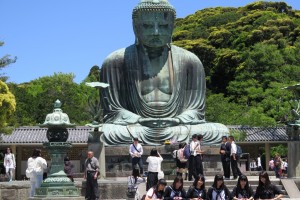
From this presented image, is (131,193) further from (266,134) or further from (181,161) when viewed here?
(266,134)

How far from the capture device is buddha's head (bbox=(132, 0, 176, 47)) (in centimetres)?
2369

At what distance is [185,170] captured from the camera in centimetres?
1817

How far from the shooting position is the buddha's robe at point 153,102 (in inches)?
880

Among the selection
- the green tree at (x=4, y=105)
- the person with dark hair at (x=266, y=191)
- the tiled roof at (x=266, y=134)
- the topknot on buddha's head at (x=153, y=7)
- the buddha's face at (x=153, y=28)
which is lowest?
the person with dark hair at (x=266, y=191)

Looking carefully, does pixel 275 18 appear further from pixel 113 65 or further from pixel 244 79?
pixel 113 65

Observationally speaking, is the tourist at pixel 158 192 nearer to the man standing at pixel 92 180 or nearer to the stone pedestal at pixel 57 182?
the stone pedestal at pixel 57 182

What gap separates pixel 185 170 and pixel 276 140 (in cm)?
2016

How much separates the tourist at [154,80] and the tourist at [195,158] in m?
5.27

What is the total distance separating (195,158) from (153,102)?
6.21 meters

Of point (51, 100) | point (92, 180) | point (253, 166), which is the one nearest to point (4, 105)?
point (92, 180)

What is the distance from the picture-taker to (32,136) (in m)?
39.1

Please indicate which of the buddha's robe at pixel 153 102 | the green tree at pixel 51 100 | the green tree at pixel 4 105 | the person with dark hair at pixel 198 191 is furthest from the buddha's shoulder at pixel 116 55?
the green tree at pixel 51 100

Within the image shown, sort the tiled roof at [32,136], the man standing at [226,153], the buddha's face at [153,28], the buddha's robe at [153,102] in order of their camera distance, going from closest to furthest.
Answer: the man standing at [226,153], the buddha's robe at [153,102], the buddha's face at [153,28], the tiled roof at [32,136]

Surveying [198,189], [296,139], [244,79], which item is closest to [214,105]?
[244,79]
